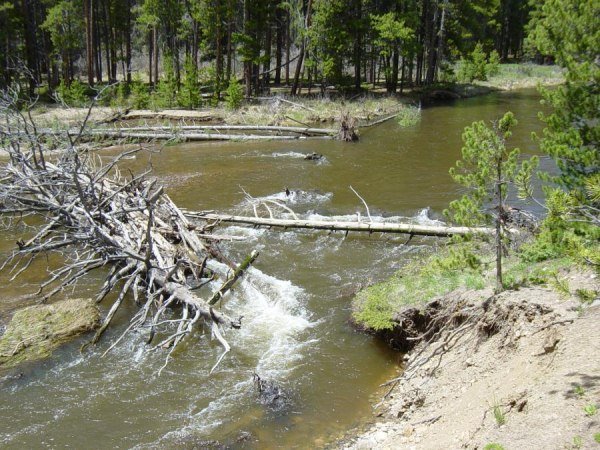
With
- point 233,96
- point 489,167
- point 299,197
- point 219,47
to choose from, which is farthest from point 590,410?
point 219,47

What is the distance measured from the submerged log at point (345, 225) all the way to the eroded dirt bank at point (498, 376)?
4041 mm

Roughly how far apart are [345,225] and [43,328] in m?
6.56

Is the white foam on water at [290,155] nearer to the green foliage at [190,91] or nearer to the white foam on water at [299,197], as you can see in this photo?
the white foam on water at [299,197]

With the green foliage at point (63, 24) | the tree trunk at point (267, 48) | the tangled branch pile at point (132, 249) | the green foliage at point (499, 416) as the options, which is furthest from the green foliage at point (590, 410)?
the green foliage at point (63, 24)

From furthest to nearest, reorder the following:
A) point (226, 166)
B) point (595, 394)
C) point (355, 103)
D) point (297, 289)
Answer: point (355, 103) → point (226, 166) → point (297, 289) → point (595, 394)

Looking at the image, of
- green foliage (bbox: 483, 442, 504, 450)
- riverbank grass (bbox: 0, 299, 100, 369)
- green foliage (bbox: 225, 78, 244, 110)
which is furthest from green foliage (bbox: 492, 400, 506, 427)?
green foliage (bbox: 225, 78, 244, 110)

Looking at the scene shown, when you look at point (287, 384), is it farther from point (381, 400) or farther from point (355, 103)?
point (355, 103)

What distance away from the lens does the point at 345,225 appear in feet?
39.1

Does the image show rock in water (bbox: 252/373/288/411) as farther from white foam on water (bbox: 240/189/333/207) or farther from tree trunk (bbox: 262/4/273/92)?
tree trunk (bbox: 262/4/273/92)

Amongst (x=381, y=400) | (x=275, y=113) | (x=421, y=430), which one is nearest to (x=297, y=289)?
(x=381, y=400)

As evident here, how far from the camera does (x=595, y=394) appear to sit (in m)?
4.36

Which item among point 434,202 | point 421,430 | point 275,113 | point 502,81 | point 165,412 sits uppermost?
point 502,81

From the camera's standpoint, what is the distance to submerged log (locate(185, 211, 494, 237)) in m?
11.4

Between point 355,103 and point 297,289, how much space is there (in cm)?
2348
